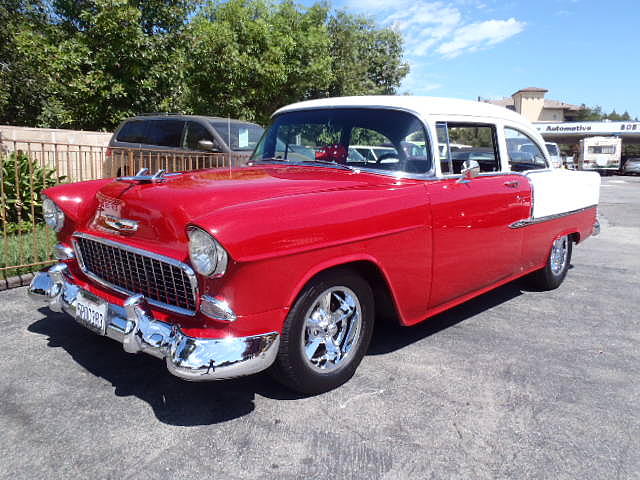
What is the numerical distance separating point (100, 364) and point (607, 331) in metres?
3.73

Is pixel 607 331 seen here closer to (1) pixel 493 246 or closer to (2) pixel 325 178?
(1) pixel 493 246

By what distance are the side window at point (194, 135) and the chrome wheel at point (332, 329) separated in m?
6.51

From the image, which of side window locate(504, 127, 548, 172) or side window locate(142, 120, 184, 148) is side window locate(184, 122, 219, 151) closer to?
side window locate(142, 120, 184, 148)

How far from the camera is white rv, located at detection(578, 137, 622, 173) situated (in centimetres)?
3484

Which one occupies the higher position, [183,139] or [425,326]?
[183,139]

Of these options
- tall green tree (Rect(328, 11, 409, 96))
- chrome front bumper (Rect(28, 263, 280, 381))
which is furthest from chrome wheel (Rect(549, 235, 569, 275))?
tall green tree (Rect(328, 11, 409, 96))

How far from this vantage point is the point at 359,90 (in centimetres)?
2697

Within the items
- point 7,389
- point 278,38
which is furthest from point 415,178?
point 278,38

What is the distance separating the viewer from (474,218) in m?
3.60

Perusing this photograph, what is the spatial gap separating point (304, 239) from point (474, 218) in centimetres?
154

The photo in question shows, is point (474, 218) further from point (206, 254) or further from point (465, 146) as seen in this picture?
point (206, 254)

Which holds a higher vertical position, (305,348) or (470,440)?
(305,348)

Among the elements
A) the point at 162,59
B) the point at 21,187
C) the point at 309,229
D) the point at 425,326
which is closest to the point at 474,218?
the point at 425,326

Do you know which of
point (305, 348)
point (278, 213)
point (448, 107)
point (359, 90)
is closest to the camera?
point (278, 213)
